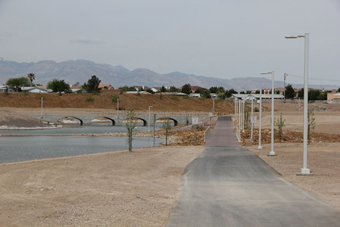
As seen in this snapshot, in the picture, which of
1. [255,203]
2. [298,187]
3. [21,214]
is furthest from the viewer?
[298,187]

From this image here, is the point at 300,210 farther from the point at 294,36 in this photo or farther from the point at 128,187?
the point at 294,36

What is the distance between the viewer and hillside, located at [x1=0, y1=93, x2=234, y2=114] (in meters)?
162

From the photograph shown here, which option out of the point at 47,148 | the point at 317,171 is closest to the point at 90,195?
the point at 317,171

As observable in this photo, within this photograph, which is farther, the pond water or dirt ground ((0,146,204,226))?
the pond water

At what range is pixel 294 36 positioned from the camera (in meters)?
21.2

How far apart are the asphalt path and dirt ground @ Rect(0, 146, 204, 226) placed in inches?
26.7

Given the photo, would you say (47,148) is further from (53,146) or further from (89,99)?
(89,99)

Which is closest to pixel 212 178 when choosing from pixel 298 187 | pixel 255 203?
pixel 298 187

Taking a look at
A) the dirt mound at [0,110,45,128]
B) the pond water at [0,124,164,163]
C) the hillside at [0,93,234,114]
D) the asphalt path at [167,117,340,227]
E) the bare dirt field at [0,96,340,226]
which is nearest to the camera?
the asphalt path at [167,117,340,227]

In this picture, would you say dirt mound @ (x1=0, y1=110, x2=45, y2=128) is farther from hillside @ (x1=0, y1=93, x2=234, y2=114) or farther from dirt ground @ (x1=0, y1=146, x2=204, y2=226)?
dirt ground @ (x1=0, y1=146, x2=204, y2=226)

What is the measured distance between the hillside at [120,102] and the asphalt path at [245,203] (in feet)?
482

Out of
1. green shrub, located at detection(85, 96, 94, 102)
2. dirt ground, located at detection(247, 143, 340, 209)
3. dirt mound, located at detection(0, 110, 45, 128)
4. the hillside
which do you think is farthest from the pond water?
green shrub, located at detection(85, 96, 94, 102)

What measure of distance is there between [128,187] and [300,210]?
7.42m

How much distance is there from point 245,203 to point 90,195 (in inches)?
216
